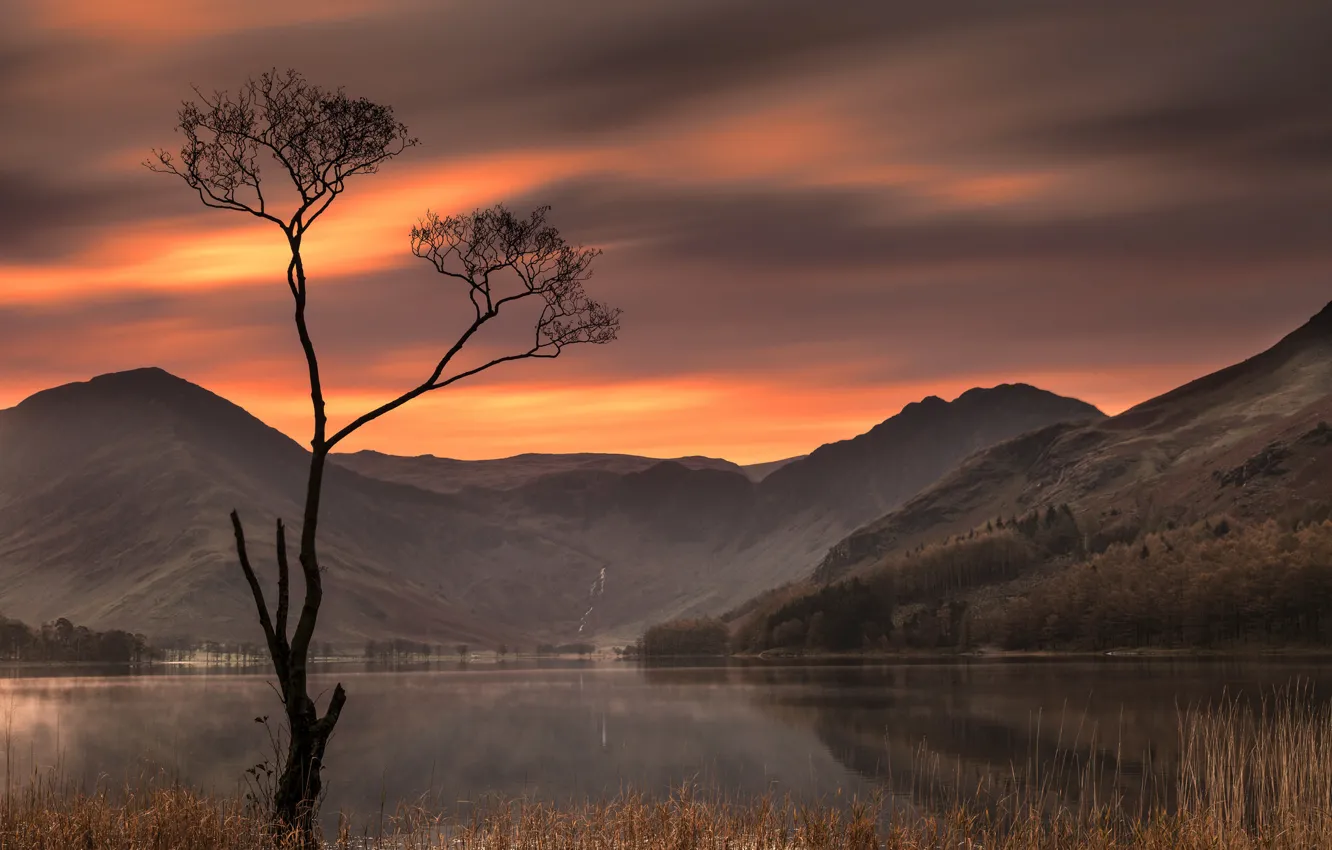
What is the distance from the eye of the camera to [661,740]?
103m

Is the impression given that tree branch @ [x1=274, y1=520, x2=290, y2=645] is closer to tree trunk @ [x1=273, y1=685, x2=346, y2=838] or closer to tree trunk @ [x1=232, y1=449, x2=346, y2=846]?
tree trunk @ [x1=232, y1=449, x2=346, y2=846]

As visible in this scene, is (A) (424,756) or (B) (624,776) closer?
(B) (624,776)

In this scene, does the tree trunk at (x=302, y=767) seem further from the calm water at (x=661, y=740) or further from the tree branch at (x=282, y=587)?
the calm water at (x=661, y=740)

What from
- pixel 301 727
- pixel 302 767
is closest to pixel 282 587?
pixel 301 727

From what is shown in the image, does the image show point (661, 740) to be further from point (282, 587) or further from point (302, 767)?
point (282, 587)

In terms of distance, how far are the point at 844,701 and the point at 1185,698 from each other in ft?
135

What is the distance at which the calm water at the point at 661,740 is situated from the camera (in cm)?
6812

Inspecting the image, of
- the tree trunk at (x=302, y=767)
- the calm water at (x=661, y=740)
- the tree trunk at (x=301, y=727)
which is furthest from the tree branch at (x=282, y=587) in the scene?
the calm water at (x=661, y=740)

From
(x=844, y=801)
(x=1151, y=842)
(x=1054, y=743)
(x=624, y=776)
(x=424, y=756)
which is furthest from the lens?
(x=424, y=756)

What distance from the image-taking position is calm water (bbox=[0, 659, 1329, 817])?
224ft

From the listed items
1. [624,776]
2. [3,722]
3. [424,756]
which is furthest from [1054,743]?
[3,722]

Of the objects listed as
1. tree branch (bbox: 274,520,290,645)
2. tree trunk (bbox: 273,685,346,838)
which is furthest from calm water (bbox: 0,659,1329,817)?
tree branch (bbox: 274,520,290,645)

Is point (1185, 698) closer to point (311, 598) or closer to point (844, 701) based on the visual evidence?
point (844, 701)

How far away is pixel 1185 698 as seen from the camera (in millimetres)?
126188
